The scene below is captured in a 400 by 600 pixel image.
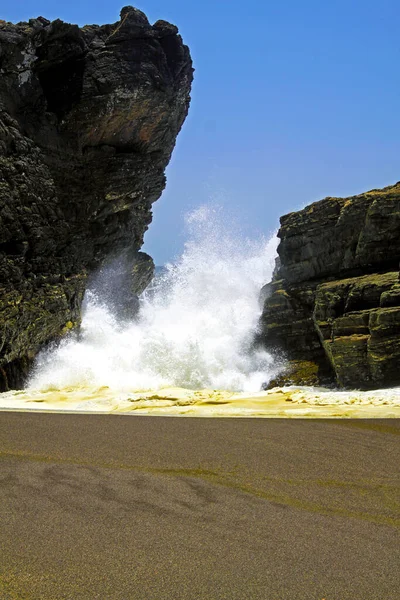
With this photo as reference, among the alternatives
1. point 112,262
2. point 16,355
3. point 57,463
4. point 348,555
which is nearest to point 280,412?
point 57,463

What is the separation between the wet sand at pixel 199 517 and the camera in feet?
8.11

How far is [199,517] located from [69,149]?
20.2m

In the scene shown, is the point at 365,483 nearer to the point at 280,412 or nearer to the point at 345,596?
the point at 345,596

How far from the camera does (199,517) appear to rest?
11.2 ft

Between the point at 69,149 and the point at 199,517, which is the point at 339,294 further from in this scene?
the point at 199,517

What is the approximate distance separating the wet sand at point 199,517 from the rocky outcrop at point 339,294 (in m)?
9.33

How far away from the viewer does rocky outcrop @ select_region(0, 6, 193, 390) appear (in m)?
17.8

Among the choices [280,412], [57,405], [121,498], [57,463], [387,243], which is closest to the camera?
[121,498]

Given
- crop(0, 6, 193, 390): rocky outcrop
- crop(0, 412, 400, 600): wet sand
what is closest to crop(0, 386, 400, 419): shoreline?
crop(0, 412, 400, 600): wet sand

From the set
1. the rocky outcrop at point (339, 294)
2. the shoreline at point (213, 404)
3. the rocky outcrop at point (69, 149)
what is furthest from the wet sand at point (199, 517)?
the rocky outcrop at point (69, 149)

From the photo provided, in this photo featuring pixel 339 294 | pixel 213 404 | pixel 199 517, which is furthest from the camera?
pixel 339 294

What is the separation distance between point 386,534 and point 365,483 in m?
1.19

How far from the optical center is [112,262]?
24562 millimetres

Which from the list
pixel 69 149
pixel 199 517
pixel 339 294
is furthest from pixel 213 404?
pixel 69 149
